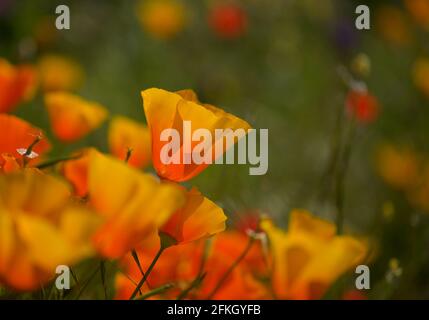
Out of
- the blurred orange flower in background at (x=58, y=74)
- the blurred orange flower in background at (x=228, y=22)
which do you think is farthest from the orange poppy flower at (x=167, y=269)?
the blurred orange flower in background at (x=228, y=22)

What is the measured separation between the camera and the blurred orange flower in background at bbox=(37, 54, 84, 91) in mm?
1712

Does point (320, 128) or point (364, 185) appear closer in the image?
point (364, 185)

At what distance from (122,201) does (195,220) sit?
0.10m

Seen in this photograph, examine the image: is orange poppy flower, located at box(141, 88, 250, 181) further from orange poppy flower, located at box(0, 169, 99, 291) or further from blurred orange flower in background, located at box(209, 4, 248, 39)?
blurred orange flower in background, located at box(209, 4, 248, 39)

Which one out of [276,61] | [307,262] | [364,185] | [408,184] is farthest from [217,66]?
[307,262]

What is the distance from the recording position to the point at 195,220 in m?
0.51

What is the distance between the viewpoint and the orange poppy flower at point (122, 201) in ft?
1.36

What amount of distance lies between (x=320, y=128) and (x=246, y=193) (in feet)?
1.69

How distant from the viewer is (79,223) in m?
0.37

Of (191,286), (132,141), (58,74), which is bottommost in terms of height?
(191,286)

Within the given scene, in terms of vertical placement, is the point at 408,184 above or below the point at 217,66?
below

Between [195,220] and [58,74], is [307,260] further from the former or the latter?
[58,74]

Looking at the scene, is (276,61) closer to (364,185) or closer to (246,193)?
(364,185)

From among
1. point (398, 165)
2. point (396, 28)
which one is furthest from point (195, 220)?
point (396, 28)
